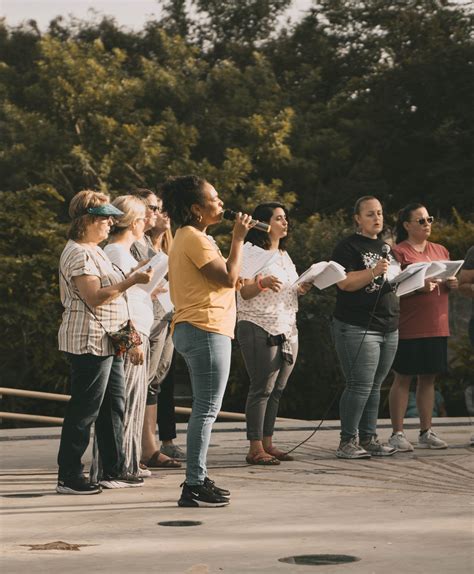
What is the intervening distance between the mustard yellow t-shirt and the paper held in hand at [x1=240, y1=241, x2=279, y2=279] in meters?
1.60

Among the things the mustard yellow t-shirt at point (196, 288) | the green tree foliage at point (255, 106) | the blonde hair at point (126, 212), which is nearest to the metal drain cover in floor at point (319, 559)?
the mustard yellow t-shirt at point (196, 288)

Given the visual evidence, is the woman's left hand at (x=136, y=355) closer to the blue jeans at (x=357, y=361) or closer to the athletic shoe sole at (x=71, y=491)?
the athletic shoe sole at (x=71, y=491)

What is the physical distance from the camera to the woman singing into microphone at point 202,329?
6.26 m

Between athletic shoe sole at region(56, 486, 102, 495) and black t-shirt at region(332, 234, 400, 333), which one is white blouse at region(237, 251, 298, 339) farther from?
athletic shoe sole at region(56, 486, 102, 495)

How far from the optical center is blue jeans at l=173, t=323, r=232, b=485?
629 cm

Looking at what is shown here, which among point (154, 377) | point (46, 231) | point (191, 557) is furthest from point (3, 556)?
point (46, 231)

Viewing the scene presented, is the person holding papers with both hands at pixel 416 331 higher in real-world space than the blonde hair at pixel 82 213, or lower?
lower

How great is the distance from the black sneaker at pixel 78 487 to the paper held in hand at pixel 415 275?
2711 mm

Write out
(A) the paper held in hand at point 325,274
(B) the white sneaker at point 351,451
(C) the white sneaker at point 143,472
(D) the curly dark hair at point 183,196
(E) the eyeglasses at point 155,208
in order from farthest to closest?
(B) the white sneaker at point 351,451
(A) the paper held in hand at point 325,274
(E) the eyeglasses at point 155,208
(C) the white sneaker at point 143,472
(D) the curly dark hair at point 183,196

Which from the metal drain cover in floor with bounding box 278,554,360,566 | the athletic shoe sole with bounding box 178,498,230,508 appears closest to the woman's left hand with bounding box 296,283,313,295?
the athletic shoe sole with bounding box 178,498,230,508

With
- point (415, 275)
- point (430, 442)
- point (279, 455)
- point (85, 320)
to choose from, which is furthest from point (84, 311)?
point (430, 442)

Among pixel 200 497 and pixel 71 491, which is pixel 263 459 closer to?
pixel 71 491

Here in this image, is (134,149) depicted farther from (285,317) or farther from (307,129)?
(285,317)

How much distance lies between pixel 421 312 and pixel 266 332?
1.41 metres
